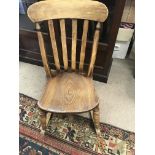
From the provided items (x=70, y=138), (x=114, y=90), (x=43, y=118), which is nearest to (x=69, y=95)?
(x=43, y=118)

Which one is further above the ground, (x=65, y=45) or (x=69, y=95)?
(x=65, y=45)

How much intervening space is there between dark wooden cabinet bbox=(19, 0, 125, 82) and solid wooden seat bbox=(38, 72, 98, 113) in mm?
371

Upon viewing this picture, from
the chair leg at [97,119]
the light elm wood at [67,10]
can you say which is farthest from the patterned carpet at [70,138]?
the light elm wood at [67,10]

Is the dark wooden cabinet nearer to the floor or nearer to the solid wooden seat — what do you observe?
the floor

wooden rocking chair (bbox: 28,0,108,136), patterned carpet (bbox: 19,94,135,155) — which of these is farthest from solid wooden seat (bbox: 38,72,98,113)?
patterned carpet (bbox: 19,94,135,155)

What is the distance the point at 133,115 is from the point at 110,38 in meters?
0.66

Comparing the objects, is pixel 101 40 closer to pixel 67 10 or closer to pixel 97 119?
pixel 67 10

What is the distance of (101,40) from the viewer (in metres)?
1.46

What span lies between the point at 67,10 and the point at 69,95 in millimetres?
522

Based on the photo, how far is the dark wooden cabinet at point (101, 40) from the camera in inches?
50.4

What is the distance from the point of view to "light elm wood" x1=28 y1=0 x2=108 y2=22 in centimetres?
101

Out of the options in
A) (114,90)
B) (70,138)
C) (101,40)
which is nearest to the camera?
(70,138)
